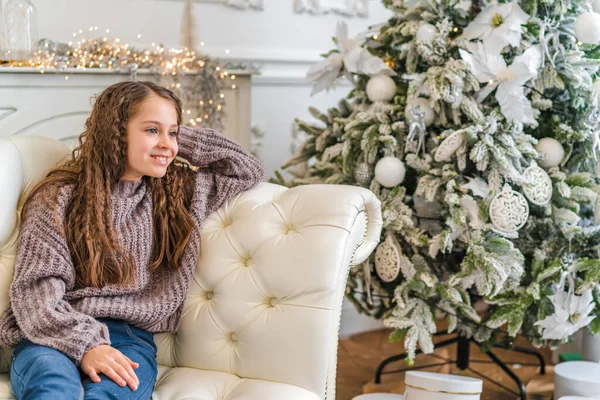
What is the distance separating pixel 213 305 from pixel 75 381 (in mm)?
385

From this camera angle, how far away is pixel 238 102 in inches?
102

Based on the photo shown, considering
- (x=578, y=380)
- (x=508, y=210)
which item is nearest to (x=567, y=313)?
(x=578, y=380)

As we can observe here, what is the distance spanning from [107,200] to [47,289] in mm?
245

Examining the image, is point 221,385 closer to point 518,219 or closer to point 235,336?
point 235,336

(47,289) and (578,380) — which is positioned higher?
(47,289)

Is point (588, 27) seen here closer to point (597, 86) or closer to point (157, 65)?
point (597, 86)

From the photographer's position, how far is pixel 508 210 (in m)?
2.05

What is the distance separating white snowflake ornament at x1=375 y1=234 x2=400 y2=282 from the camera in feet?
7.11

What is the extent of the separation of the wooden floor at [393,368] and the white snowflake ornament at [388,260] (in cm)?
57

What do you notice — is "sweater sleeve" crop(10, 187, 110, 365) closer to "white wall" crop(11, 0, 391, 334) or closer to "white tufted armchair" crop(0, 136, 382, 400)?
"white tufted armchair" crop(0, 136, 382, 400)

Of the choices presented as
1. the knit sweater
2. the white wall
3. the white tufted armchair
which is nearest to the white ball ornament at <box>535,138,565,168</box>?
the white tufted armchair

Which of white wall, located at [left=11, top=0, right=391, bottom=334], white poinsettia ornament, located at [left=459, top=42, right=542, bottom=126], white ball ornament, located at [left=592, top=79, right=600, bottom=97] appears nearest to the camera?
white poinsettia ornament, located at [left=459, top=42, right=542, bottom=126]

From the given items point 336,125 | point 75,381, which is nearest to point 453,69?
point 336,125

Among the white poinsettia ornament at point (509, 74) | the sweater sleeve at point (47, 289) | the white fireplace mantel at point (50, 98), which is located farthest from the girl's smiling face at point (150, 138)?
the white poinsettia ornament at point (509, 74)
